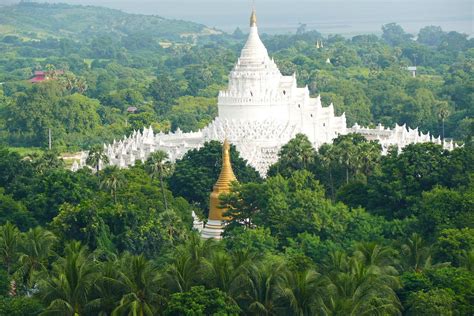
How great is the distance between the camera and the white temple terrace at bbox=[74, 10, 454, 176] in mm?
79375

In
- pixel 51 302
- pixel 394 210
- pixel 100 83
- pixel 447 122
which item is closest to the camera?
pixel 51 302

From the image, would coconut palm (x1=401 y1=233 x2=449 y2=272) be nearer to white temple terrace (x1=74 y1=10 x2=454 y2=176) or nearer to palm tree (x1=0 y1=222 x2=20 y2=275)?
palm tree (x1=0 y1=222 x2=20 y2=275)

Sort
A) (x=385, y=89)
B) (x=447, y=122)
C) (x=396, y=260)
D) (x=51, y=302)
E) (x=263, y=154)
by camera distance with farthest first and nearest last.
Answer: (x=385, y=89) < (x=447, y=122) < (x=263, y=154) < (x=396, y=260) < (x=51, y=302)

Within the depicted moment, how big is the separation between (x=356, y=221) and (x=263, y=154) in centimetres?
2067

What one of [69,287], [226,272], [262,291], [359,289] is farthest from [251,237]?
[69,287]

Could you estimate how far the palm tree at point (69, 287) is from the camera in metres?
45.8

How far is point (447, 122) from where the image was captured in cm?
10888

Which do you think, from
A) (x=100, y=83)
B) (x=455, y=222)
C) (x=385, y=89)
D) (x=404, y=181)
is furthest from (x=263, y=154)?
(x=100, y=83)

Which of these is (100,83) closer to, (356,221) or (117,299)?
(356,221)

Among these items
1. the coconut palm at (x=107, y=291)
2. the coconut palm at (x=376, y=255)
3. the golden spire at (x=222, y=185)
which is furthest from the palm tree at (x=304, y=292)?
the golden spire at (x=222, y=185)

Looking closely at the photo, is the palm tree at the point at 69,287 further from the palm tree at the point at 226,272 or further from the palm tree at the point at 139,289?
the palm tree at the point at 226,272

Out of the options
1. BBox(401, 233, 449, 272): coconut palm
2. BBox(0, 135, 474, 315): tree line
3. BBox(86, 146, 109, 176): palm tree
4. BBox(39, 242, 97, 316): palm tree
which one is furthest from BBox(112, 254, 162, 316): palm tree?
BBox(86, 146, 109, 176): palm tree

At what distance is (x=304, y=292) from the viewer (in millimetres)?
46219

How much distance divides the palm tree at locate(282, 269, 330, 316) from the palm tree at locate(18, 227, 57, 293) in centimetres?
980
